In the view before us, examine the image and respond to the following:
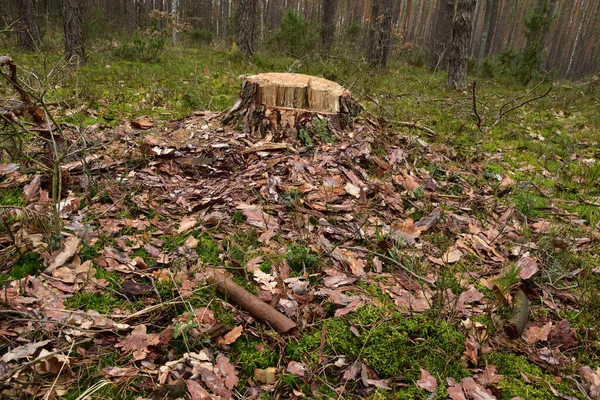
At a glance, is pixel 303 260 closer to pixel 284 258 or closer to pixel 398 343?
pixel 284 258

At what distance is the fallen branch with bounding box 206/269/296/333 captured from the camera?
2131mm

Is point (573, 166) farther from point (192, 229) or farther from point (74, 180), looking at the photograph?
point (74, 180)

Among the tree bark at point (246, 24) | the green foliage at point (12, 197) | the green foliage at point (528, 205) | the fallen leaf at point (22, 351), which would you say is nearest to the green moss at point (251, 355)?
the fallen leaf at point (22, 351)

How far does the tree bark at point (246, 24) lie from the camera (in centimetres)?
920

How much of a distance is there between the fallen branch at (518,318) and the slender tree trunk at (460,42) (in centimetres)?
742

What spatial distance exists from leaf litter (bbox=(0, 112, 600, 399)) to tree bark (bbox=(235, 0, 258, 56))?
557cm

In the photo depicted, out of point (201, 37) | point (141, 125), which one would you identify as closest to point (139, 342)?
point (141, 125)

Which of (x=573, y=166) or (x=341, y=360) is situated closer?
(x=341, y=360)

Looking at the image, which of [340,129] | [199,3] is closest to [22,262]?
[340,129]

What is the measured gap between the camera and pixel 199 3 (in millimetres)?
23469

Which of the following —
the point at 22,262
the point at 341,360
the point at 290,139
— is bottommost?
the point at 341,360

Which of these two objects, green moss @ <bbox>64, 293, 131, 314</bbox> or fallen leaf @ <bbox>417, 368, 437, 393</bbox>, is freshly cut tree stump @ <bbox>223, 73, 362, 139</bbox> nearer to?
green moss @ <bbox>64, 293, 131, 314</bbox>

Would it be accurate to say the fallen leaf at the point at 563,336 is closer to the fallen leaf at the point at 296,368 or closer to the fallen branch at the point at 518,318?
the fallen branch at the point at 518,318

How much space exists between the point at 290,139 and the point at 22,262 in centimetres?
264
